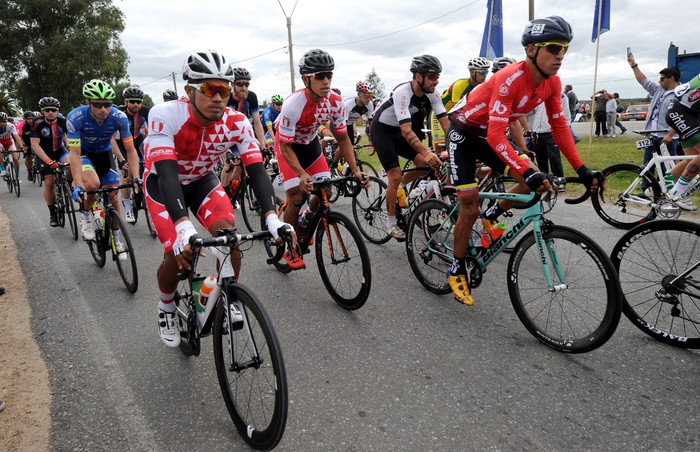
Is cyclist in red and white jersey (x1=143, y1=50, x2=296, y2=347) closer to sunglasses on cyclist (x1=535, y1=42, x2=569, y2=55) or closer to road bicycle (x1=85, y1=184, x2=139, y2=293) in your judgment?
road bicycle (x1=85, y1=184, x2=139, y2=293)

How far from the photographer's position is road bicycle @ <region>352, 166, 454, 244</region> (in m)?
5.27

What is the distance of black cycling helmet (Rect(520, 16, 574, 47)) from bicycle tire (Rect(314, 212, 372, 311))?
204cm

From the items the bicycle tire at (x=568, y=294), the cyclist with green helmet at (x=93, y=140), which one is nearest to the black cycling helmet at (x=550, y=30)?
the bicycle tire at (x=568, y=294)

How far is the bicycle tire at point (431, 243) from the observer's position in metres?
4.38

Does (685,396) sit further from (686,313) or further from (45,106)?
(45,106)

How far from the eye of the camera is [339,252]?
423cm

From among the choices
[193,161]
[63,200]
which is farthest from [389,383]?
[63,200]

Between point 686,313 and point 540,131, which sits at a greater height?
point 540,131

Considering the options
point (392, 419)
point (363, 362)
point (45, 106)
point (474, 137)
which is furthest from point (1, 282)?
point (474, 137)

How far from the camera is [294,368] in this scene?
3.17 meters

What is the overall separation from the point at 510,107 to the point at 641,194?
154 inches

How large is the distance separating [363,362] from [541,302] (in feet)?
5.45

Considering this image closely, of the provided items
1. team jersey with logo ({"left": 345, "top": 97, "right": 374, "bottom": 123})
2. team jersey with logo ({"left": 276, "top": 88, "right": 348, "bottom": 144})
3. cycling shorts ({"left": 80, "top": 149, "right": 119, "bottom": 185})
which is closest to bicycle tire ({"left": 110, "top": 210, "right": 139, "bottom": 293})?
cycling shorts ({"left": 80, "top": 149, "right": 119, "bottom": 185})

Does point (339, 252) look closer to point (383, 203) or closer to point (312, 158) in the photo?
point (312, 158)
